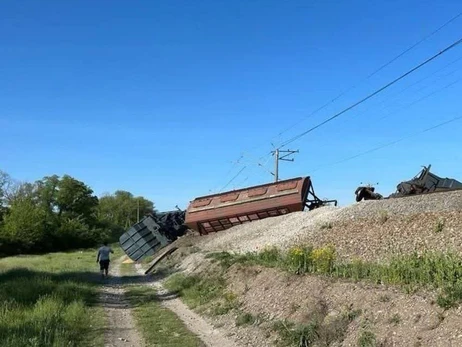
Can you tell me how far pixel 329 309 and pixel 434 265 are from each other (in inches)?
89.3

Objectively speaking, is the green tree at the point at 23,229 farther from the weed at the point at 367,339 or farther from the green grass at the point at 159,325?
the weed at the point at 367,339

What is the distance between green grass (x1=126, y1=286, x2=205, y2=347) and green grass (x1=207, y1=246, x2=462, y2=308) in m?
3.53

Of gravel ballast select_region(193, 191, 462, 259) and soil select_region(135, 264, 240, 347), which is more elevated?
gravel ballast select_region(193, 191, 462, 259)

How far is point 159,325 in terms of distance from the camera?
13125 millimetres

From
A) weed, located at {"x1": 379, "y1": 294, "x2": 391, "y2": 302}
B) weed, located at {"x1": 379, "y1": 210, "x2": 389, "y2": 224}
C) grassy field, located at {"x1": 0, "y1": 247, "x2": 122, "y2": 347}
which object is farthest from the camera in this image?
weed, located at {"x1": 379, "y1": 210, "x2": 389, "y2": 224}

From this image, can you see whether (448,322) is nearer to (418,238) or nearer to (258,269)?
(418,238)

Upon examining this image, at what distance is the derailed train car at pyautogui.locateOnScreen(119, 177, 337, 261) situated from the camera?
3177cm

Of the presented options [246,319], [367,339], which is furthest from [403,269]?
[246,319]

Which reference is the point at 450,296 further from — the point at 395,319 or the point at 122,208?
the point at 122,208

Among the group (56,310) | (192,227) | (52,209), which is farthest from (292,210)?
(52,209)

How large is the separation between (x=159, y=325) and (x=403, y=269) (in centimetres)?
653

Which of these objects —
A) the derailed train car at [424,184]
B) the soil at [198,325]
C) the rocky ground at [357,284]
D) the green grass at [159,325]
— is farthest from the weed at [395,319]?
the derailed train car at [424,184]

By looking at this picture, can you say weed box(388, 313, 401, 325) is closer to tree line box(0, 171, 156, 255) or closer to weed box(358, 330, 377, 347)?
weed box(358, 330, 377, 347)

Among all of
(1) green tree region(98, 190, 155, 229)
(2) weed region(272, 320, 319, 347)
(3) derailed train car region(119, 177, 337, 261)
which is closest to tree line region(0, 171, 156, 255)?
(1) green tree region(98, 190, 155, 229)
